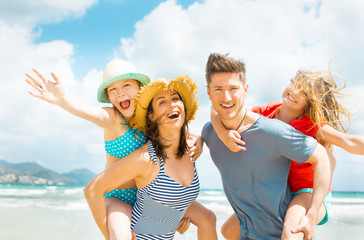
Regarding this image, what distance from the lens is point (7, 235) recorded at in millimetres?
8477

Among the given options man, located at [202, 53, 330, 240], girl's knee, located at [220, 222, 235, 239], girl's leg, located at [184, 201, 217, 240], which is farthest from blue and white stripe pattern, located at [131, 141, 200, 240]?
girl's knee, located at [220, 222, 235, 239]

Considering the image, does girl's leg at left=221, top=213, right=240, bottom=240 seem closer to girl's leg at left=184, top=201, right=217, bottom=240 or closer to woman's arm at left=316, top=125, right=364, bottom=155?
girl's leg at left=184, top=201, right=217, bottom=240

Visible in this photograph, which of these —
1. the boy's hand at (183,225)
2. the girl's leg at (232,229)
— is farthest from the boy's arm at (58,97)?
the girl's leg at (232,229)

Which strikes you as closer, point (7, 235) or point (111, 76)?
point (111, 76)

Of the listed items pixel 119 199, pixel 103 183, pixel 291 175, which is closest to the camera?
pixel 103 183

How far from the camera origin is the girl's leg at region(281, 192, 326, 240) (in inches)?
124

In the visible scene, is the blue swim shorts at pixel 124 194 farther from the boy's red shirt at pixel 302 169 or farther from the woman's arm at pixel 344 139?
the woman's arm at pixel 344 139

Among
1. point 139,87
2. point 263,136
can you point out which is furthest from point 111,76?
point 263,136

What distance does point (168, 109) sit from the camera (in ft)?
11.7

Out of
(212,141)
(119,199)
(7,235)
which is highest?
(212,141)

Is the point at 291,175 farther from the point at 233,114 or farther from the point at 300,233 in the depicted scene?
the point at 233,114

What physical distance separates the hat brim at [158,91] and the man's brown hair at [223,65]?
14.3 inches

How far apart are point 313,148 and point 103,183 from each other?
7.05 ft

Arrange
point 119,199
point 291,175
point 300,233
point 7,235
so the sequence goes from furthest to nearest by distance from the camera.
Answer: point 7,235 → point 119,199 → point 291,175 → point 300,233
